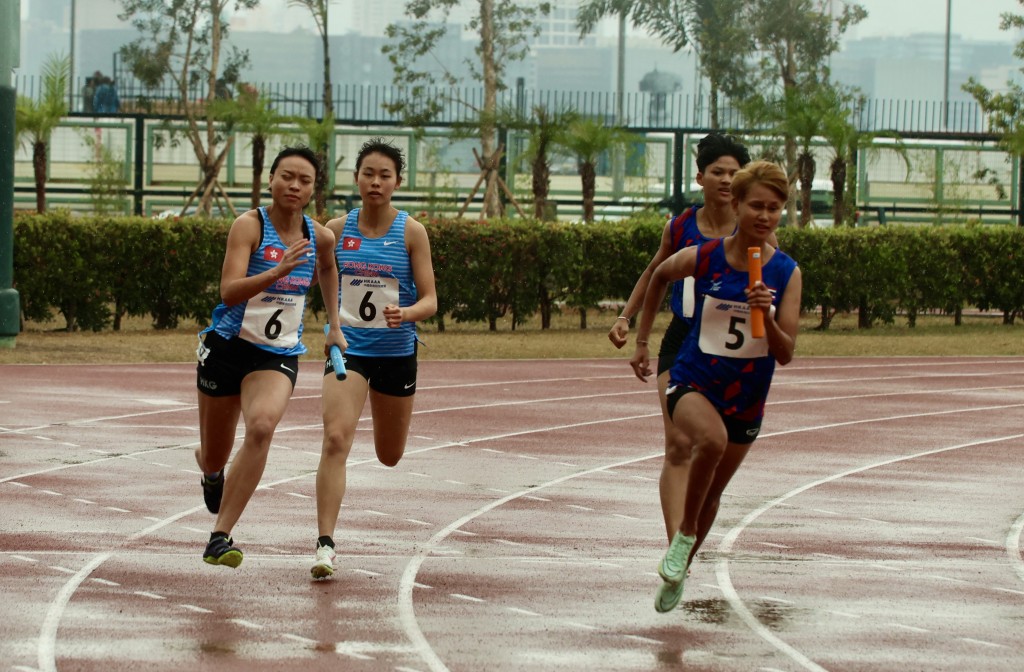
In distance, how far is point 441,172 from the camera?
38.1m

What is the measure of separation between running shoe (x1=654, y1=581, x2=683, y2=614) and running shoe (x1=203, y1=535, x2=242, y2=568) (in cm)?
173

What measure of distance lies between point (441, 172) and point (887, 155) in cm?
1012

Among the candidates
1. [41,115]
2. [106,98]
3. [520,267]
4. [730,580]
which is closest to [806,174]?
[520,267]

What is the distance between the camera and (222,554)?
695 centimetres

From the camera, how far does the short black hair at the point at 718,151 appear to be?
7.56m

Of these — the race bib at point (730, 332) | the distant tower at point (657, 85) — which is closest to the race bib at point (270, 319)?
the race bib at point (730, 332)

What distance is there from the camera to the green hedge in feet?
77.6

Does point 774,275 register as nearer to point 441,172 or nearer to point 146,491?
point 146,491

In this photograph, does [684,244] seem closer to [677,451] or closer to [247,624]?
[677,451]

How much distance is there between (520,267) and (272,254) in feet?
58.5

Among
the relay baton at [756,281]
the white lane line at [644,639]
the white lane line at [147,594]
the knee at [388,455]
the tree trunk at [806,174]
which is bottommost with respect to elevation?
the white lane line at [147,594]

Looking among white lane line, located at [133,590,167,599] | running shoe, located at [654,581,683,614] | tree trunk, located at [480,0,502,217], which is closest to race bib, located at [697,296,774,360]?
running shoe, located at [654,581,683,614]

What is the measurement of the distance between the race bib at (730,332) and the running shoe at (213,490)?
2.57 m

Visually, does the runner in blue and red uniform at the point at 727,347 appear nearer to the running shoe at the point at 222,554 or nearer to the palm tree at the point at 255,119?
the running shoe at the point at 222,554
